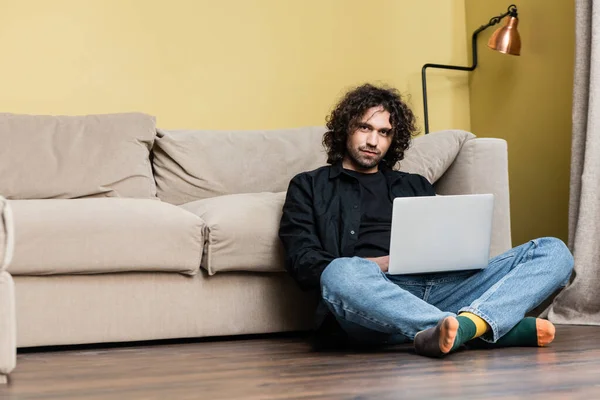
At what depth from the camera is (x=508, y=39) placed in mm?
3619

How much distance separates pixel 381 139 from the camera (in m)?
2.70

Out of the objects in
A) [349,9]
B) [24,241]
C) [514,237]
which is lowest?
[514,237]

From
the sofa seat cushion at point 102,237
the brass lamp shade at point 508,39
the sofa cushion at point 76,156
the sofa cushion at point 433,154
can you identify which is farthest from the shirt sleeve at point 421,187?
the brass lamp shade at point 508,39

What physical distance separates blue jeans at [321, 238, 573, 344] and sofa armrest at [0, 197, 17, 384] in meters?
0.79

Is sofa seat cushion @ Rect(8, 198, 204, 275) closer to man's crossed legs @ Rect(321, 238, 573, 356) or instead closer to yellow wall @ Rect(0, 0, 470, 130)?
man's crossed legs @ Rect(321, 238, 573, 356)

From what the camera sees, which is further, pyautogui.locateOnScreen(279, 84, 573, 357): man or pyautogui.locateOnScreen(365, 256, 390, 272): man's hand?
pyautogui.locateOnScreen(365, 256, 390, 272): man's hand

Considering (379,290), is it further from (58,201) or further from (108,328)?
(58,201)

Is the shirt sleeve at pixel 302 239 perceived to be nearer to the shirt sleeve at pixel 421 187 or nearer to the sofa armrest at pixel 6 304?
the shirt sleeve at pixel 421 187

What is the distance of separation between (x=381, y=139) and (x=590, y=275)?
91cm

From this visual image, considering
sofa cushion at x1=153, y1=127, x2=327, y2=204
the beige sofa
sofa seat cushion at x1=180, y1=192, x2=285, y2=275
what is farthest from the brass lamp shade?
sofa seat cushion at x1=180, y1=192, x2=285, y2=275

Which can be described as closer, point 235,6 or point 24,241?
point 24,241

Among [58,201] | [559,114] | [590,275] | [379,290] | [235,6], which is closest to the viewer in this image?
[379,290]

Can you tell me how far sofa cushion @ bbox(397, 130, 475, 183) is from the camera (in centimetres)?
303

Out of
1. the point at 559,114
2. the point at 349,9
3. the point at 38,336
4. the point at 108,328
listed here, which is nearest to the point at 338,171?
the point at 108,328
